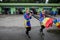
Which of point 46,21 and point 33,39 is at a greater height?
point 46,21

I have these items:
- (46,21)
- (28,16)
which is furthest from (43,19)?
(28,16)

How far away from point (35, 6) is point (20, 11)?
358cm

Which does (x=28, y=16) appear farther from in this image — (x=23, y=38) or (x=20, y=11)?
(x=20, y=11)

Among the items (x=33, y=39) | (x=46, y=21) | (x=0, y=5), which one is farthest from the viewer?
(x=0, y=5)

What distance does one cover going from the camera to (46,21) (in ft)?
34.8

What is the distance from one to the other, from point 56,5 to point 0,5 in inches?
501

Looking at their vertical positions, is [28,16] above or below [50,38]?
above

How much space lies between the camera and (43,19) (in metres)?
11.0

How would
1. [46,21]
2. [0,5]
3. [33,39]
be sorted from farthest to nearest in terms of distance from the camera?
[0,5] → [46,21] → [33,39]

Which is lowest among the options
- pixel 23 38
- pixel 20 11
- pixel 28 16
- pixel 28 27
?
pixel 20 11

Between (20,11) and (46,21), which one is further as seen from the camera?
(20,11)

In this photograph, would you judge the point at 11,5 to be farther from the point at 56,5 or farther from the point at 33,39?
the point at 33,39

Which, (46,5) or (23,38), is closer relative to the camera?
(23,38)

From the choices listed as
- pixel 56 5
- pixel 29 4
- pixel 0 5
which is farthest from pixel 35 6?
pixel 0 5
